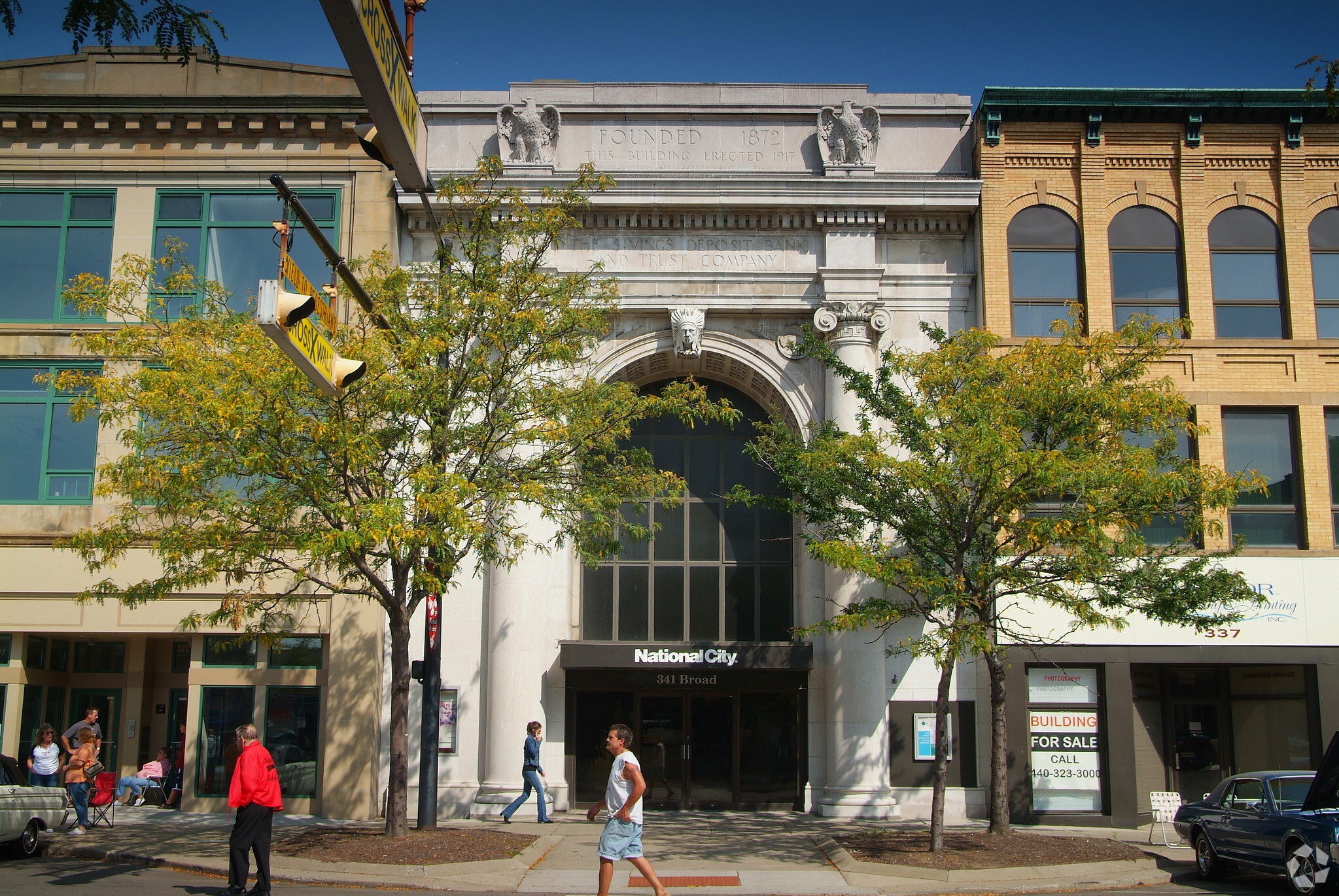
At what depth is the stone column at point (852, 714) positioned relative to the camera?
62.5ft

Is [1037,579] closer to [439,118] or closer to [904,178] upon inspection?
[904,178]

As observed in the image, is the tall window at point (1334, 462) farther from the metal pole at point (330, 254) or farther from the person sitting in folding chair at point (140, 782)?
the person sitting in folding chair at point (140, 782)

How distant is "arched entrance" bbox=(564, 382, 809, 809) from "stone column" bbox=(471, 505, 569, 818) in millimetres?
745

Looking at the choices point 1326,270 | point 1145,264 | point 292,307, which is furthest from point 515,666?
point 1326,270

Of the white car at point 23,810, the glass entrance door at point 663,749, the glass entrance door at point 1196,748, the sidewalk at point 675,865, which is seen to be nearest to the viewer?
the sidewalk at point 675,865

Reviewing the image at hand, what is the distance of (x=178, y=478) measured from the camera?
13195 mm

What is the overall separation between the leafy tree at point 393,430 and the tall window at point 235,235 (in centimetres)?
501

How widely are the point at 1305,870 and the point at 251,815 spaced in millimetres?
10914

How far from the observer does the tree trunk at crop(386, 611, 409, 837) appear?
1441cm

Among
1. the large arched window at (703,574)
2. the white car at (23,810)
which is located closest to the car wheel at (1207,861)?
the large arched window at (703,574)

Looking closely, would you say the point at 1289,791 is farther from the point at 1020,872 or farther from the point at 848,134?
the point at 848,134

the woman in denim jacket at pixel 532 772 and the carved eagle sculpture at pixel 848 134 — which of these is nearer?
the woman in denim jacket at pixel 532 772

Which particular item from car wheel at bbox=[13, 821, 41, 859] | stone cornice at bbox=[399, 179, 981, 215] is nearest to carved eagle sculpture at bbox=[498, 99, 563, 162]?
stone cornice at bbox=[399, 179, 981, 215]

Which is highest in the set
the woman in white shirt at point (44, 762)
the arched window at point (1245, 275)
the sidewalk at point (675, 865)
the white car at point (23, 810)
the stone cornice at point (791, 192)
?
the stone cornice at point (791, 192)
